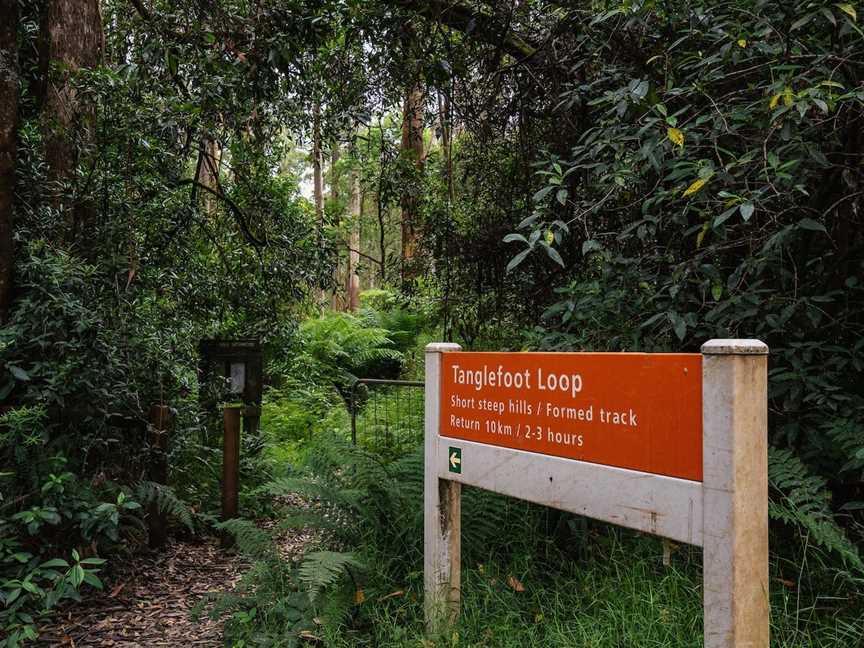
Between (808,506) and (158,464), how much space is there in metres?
4.64

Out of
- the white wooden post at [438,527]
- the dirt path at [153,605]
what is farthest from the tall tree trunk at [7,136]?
the white wooden post at [438,527]

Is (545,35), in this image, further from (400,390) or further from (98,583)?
(98,583)

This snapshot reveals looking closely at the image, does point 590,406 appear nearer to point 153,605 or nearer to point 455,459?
point 455,459

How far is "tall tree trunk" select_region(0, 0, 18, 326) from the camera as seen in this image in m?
4.23

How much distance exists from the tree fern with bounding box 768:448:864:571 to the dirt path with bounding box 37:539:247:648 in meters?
3.19

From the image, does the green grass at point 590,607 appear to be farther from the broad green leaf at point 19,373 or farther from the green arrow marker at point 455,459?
the broad green leaf at point 19,373

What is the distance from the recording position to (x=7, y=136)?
4.31 metres

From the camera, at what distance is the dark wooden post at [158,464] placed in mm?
5161

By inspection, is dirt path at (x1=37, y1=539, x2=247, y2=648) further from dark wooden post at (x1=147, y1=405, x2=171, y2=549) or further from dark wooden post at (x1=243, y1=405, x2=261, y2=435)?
dark wooden post at (x1=243, y1=405, x2=261, y2=435)

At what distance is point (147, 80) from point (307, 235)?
2.19m

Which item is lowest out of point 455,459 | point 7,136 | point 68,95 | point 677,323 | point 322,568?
point 322,568

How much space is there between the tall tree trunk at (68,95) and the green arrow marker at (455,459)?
3.25 metres

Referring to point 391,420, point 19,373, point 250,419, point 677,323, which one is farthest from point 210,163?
point 677,323

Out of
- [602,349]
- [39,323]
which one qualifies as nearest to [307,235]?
[39,323]
